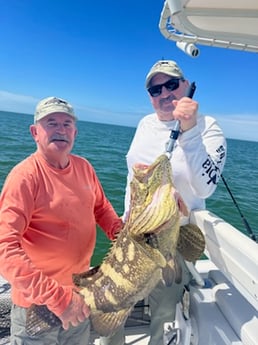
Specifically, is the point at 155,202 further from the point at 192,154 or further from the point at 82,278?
the point at 82,278

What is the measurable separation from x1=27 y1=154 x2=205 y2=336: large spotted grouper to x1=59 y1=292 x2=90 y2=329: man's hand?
57 millimetres

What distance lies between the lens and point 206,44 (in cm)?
277

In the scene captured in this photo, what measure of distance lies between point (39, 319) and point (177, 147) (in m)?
1.51

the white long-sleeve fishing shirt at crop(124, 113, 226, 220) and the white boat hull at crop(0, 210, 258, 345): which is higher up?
the white long-sleeve fishing shirt at crop(124, 113, 226, 220)

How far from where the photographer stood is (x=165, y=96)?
2.63 meters

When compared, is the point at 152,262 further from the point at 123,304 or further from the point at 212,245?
the point at 212,245

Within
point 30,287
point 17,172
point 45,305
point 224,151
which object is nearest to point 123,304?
point 45,305

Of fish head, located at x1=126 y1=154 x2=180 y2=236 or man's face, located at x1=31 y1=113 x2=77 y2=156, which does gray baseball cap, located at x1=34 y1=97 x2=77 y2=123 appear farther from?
fish head, located at x1=126 y1=154 x2=180 y2=236

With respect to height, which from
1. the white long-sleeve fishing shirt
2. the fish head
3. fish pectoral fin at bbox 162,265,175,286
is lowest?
fish pectoral fin at bbox 162,265,175,286

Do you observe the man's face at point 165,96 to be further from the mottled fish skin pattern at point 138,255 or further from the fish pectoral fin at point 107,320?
the fish pectoral fin at point 107,320

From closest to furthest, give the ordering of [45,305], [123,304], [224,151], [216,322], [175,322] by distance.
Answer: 1. [45,305]
2. [123,304]
3. [224,151]
4. [216,322]
5. [175,322]

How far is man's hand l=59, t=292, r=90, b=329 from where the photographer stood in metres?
1.98

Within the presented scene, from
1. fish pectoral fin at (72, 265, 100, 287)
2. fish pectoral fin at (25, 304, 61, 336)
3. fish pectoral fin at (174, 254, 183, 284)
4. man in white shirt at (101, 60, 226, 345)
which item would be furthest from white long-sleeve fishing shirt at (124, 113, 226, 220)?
fish pectoral fin at (25, 304, 61, 336)

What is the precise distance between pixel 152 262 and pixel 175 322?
110cm
